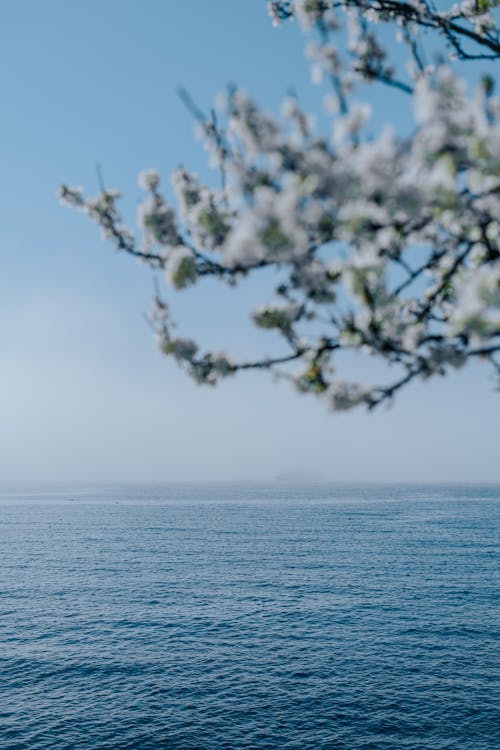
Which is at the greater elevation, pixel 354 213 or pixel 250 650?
pixel 354 213

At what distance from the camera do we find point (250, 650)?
41.2 meters

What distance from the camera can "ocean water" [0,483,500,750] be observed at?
100ft

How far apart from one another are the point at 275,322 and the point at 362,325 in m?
1.32

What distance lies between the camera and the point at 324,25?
301 inches

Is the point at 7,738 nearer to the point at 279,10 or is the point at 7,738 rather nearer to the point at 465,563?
the point at 279,10

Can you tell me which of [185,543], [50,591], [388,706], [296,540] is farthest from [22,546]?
[388,706]

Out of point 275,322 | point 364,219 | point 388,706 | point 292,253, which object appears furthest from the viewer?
point 388,706

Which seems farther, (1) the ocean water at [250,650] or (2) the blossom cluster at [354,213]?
(1) the ocean water at [250,650]

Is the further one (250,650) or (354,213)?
(250,650)

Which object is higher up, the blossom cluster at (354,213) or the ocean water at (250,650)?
the blossom cluster at (354,213)

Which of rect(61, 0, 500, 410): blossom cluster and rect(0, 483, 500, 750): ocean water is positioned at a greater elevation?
rect(61, 0, 500, 410): blossom cluster

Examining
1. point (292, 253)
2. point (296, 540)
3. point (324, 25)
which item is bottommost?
point (296, 540)

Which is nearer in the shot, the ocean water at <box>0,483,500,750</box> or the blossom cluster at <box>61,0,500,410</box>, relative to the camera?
the blossom cluster at <box>61,0,500,410</box>

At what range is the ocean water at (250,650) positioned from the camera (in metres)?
30.5
